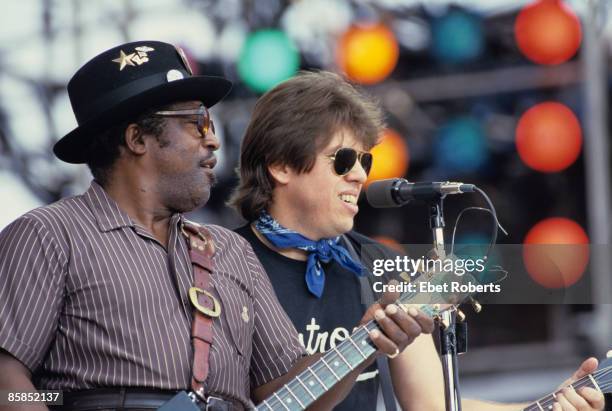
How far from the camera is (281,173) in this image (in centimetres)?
531

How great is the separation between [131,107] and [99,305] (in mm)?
693

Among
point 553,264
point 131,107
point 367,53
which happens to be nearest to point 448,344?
point 553,264

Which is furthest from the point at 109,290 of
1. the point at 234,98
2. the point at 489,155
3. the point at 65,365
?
the point at 489,155

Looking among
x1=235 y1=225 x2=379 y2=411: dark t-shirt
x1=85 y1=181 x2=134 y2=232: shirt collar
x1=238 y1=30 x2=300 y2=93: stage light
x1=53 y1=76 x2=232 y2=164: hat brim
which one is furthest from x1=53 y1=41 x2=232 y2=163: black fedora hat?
x1=238 y1=30 x2=300 y2=93: stage light

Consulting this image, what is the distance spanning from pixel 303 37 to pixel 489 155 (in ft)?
7.34

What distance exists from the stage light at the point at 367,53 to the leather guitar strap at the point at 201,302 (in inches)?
221

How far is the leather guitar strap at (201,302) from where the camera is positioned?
4113 mm

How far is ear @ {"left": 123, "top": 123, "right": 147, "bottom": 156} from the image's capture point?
4.39 m

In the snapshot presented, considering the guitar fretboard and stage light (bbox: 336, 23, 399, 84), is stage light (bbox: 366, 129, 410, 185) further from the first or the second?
the guitar fretboard

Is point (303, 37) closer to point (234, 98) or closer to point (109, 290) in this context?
point (234, 98)

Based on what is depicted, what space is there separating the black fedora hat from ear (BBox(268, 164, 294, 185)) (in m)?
0.87

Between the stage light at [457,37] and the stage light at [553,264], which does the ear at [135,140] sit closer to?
the stage light at [553,264]

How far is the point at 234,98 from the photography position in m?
9.90

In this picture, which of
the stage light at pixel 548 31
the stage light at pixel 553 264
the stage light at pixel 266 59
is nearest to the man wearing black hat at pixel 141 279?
the stage light at pixel 553 264
